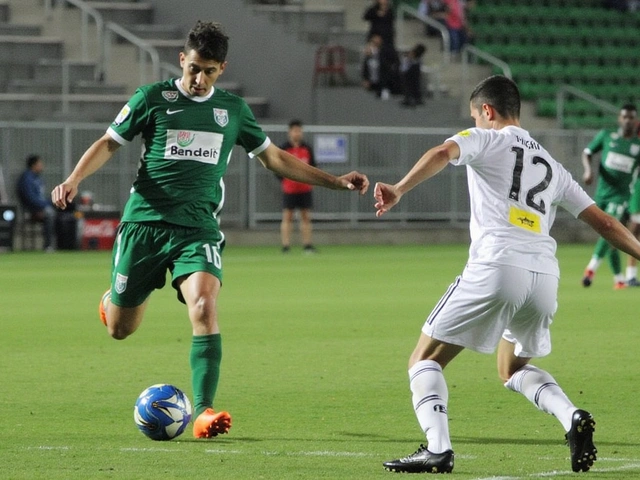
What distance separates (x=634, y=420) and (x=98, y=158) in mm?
3363

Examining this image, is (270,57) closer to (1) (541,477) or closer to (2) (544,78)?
(2) (544,78)

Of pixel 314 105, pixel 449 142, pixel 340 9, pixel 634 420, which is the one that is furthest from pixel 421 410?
pixel 340 9

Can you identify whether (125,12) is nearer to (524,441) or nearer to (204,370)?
(204,370)

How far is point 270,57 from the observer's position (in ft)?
111

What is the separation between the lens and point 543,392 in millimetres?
6891

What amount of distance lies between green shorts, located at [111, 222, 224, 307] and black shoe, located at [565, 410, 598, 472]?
238 centimetres

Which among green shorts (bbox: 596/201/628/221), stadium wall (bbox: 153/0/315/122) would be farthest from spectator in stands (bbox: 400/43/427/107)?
green shorts (bbox: 596/201/628/221)

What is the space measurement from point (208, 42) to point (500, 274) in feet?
7.66

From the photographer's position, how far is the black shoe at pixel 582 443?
21.2ft

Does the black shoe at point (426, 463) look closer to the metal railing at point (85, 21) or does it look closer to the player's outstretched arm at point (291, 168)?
the player's outstretched arm at point (291, 168)

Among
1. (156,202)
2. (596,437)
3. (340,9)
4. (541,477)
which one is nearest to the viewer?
(541,477)

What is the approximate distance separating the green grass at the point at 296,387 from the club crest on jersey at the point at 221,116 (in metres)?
1.70

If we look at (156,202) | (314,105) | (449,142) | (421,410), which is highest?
(449,142)

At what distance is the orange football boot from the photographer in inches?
292
